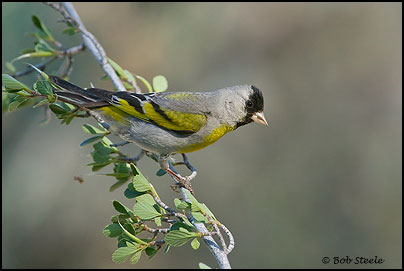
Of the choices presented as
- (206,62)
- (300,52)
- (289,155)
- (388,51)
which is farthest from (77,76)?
(388,51)

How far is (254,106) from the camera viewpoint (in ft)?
10.9

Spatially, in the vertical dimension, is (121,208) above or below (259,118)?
below

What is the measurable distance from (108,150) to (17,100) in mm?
577

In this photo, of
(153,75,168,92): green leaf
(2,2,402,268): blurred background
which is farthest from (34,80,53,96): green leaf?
(2,2,402,268): blurred background

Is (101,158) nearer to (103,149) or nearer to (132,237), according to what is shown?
(103,149)

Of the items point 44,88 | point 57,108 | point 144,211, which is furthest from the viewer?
point 57,108

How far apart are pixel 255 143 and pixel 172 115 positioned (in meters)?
4.15

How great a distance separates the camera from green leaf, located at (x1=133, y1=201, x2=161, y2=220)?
187cm

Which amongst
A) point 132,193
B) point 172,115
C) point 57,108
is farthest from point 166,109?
point 132,193

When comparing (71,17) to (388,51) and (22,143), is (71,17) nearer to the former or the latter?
(22,143)

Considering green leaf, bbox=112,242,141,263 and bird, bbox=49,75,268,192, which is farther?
bird, bbox=49,75,268,192

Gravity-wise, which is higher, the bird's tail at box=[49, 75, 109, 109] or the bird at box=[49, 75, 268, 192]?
the bird's tail at box=[49, 75, 109, 109]

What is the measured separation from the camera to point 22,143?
6879 mm

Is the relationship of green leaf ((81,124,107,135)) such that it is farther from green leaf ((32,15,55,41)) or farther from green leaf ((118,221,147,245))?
green leaf ((32,15,55,41))
